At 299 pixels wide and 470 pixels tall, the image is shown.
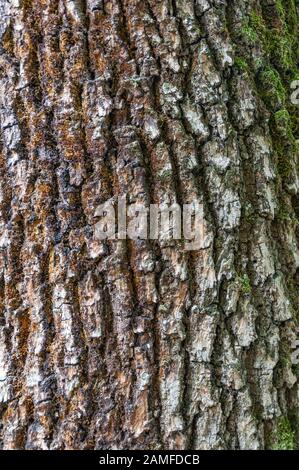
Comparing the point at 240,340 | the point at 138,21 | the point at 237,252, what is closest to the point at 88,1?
the point at 138,21

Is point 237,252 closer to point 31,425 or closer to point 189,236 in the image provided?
point 189,236

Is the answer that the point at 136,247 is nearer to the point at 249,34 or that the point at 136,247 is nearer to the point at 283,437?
the point at 283,437

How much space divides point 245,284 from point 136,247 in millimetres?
337

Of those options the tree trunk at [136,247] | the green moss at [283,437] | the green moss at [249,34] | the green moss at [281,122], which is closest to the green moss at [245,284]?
the tree trunk at [136,247]

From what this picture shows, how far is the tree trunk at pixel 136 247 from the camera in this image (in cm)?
151

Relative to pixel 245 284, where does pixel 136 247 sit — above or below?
above

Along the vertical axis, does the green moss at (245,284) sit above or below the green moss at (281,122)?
below

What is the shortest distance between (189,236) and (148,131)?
0.33 meters

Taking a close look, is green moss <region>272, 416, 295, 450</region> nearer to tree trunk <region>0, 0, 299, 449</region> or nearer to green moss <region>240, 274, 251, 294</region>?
tree trunk <region>0, 0, 299, 449</region>

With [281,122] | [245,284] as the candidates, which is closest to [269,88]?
[281,122]

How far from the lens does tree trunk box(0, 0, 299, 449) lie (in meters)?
1.51

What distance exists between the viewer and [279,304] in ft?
5.31

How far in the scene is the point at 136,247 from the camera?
60.8 inches

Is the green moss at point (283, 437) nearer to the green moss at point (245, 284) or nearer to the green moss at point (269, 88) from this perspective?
the green moss at point (245, 284)
